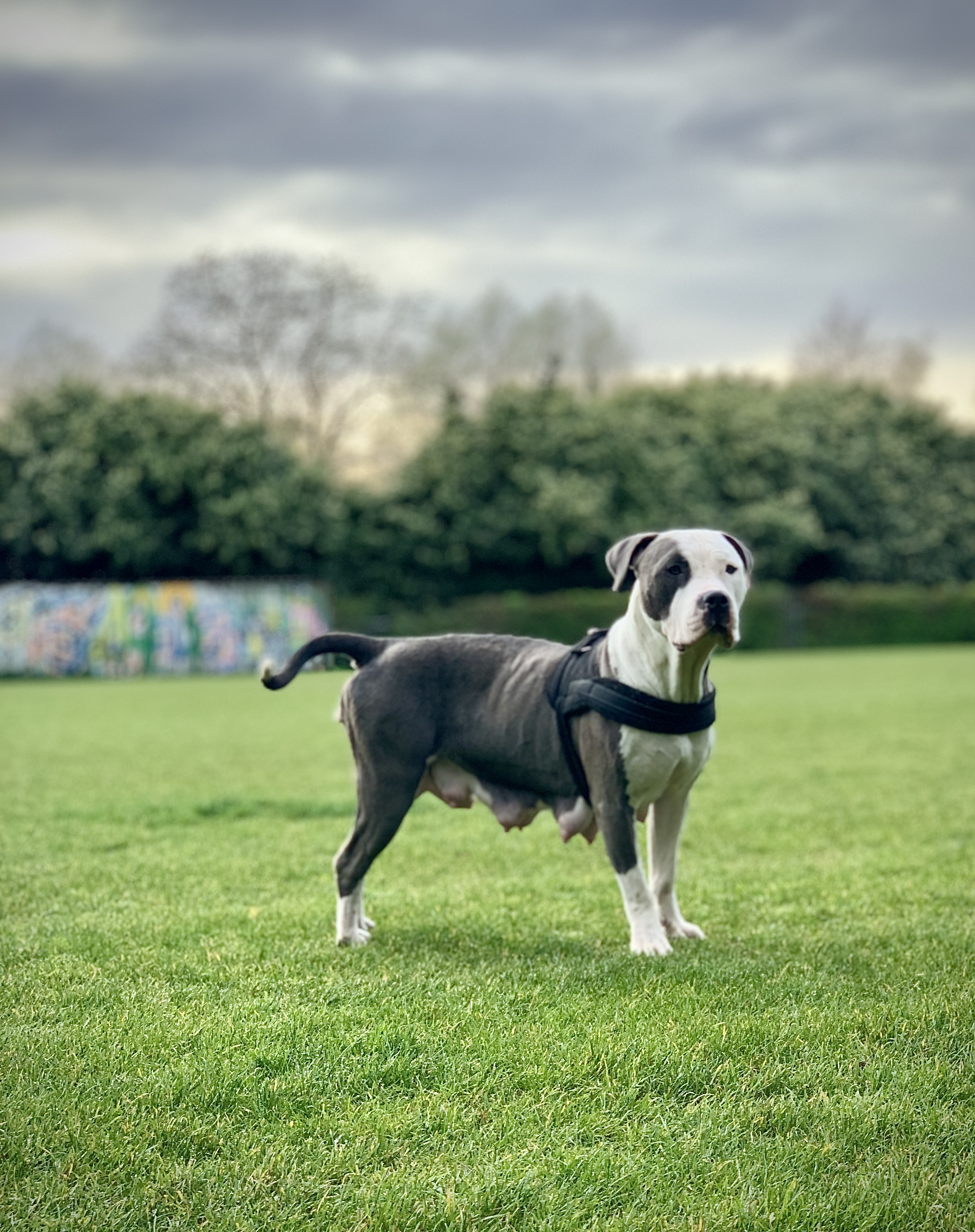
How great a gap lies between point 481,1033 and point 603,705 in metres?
1.42

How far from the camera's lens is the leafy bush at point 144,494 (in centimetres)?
3288

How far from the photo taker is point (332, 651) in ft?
16.6

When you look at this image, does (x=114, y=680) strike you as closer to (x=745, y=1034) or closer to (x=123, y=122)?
(x=123, y=122)

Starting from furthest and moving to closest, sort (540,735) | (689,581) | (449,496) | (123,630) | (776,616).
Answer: (776,616) < (449,496) < (123,630) < (540,735) < (689,581)

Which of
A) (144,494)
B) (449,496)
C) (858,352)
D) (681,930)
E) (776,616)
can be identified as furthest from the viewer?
(858,352)

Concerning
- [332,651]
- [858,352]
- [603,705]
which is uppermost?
[858,352]

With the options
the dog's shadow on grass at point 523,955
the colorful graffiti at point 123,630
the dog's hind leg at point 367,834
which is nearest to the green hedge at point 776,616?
the colorful graffiti at point 123,630

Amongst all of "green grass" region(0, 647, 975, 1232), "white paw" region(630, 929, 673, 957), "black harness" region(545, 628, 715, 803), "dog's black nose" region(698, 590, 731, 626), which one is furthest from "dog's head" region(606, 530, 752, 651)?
"green grass" region(0, 647, 975, 1232)

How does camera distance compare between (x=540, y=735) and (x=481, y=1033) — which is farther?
(x=540, y=735)

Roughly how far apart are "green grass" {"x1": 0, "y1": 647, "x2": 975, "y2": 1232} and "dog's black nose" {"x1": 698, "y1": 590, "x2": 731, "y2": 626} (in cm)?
129

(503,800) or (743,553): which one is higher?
(743,553)

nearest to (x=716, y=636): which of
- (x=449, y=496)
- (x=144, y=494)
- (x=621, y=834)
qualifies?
(x=621, y=834)

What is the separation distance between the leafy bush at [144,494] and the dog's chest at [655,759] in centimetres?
2929

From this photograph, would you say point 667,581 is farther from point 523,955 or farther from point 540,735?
point 523,955
